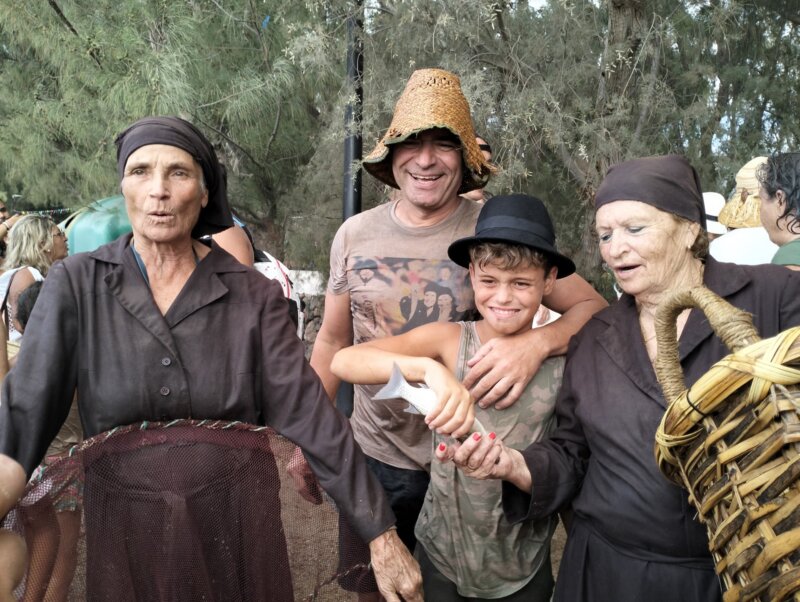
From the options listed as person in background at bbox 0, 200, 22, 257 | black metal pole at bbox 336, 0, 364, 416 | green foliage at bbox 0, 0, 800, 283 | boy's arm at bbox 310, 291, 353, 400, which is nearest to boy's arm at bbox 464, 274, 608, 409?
boy's arm at bbox 310, 291, 353, 400

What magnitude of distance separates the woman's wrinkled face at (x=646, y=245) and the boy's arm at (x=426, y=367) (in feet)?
1.95

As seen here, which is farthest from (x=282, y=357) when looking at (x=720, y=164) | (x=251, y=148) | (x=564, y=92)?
(x=720, y=164)

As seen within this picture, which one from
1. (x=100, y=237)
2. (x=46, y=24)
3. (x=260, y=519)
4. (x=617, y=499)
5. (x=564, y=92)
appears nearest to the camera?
(x=260, y=519)

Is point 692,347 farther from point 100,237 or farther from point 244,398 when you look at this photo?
point 100,237

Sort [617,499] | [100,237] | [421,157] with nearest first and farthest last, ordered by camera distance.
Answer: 1. [617,499]
2. [421,157]
3. [100,237]

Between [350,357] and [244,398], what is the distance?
0.44 m

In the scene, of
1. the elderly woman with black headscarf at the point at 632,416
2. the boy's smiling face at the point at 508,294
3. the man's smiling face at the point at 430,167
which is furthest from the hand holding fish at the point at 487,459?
the man's smiling face at the point at 430,167

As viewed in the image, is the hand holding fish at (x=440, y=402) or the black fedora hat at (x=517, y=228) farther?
the black fedora hat at (x=517, y=228)

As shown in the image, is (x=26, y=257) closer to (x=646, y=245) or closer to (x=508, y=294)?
(x=508, y=294)

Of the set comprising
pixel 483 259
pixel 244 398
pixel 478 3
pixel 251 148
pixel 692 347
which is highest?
pixel 478 3

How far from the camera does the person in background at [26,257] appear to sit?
473 centimetres

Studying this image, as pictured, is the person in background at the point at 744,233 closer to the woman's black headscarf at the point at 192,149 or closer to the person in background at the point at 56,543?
the woman's black headscarf at the point at 192,149

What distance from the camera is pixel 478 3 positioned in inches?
168

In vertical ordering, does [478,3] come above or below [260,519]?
above
